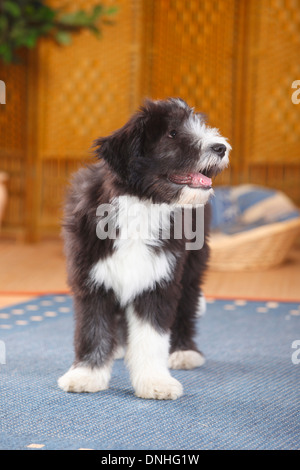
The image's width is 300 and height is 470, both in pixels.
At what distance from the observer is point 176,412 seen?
1914 mm

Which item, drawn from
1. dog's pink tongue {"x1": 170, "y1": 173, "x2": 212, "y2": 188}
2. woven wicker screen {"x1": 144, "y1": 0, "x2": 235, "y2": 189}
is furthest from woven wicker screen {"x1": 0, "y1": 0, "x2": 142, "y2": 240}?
dog's pink tongue {"x1": 170, "y1": 173, "x2": 212, "y2": 188}

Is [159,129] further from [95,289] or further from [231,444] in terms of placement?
[231,444]

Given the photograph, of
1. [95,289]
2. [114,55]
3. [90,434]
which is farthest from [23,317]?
[114,55]

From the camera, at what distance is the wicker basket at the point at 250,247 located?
471 cm

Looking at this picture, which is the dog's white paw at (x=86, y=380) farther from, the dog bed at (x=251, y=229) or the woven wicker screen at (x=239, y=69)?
the woven wicker screen at (x=239, y=69)

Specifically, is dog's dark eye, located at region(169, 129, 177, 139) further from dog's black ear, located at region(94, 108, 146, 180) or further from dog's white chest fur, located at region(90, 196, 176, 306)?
Result: dog's white chest fur, located at region(90, 196, 176, 306)

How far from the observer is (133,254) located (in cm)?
200

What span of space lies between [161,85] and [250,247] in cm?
185

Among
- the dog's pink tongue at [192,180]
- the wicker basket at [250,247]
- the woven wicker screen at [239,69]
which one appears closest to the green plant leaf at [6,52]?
the woven wicker screen at [239,69]

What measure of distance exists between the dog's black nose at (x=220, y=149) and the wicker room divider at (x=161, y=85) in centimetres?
394

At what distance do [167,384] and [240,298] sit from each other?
183 centimetres

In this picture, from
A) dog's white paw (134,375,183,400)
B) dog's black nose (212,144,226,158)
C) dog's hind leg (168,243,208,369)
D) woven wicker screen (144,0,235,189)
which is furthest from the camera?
woven wicker screen (144,0,235,189)

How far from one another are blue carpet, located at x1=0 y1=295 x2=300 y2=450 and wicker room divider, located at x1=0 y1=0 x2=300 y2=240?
3.21 m

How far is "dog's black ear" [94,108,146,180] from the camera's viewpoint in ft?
6.33
